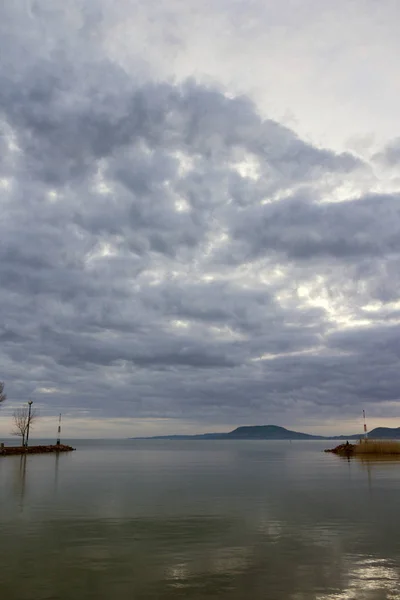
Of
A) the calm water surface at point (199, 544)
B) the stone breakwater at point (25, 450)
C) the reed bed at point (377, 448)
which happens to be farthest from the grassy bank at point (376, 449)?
the stone breakwater at point (25, 450)

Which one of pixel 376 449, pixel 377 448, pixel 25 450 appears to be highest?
pixel 25 450

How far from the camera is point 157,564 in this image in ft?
68.2

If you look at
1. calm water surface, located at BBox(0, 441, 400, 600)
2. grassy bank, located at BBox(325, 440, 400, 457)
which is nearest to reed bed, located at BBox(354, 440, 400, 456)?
grassy bank, located at BBox(325, 440, 400, 457)

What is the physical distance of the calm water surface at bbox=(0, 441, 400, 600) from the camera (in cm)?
1748

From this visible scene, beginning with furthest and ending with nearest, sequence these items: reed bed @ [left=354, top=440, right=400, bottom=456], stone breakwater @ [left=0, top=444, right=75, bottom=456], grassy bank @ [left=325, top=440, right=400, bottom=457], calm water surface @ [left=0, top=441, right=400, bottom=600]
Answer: stone breakwater @ [left=0, top=444, right=75, bottom=456]
grassy bank @ [left=325, top=440, right=400, bottom=457]
reed bed @ [left=354, top=440, right=400, bottom=456]
calm water surface @ [left=0, top=441, right=400, bottom=600]

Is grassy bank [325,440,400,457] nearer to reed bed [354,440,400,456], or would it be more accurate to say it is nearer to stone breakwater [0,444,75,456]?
reed bed [354,440,400,456]

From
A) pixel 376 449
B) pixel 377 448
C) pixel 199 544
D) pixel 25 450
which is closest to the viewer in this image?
pixel 199 544

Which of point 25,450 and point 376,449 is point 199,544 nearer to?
point 376,449

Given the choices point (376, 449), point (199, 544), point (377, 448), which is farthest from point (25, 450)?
point (199, 544)

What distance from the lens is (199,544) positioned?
81.0 ft

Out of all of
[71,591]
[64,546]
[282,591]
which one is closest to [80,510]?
[64,546]

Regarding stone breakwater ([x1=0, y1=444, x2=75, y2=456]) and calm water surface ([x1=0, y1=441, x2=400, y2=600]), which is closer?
calm water surface ([x1=0, y1=441, x2=400, y2=600])

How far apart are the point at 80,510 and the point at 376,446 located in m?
97.0

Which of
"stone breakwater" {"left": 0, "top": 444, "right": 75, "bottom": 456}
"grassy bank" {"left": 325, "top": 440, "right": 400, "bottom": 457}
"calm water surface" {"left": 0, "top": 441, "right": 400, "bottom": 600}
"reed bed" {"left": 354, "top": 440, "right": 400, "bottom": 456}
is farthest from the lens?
"stone breakwater" {"left": 0, "top": 444, "right": 75, "bottom": 456}
